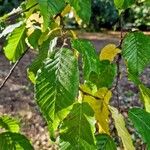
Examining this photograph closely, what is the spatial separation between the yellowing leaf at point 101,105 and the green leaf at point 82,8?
223mm

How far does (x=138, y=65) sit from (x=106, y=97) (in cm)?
12

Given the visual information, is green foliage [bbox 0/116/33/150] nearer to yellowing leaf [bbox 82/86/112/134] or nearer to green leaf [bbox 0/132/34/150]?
green leaf [bbox 0/132/34/150]

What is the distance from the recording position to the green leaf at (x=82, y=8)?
0.97 metres

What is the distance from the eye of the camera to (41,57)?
113 cm

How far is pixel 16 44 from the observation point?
1390 mm

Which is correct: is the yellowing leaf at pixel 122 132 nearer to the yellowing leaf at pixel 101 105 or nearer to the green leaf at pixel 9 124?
the yellowing leaf at pixel 101 105

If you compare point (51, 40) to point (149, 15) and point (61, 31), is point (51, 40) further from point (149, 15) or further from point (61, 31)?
point (149, 15)

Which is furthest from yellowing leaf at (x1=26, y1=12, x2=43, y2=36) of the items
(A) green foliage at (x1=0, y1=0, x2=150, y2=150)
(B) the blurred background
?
(B) the blurred background

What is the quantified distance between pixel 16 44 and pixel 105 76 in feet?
1.10

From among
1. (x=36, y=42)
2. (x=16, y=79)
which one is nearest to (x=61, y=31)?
(x=36, y=42)

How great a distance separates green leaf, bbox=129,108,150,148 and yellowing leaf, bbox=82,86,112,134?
0.11 metres

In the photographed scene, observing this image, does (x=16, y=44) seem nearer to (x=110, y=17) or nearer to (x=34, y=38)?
(x=34, y=38)

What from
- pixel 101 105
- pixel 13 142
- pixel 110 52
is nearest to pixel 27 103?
pixel 110 52

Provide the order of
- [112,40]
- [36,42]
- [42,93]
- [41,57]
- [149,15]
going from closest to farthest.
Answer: [42,93] → [41,57] → [36,42] → [112,40] → [149,15]
